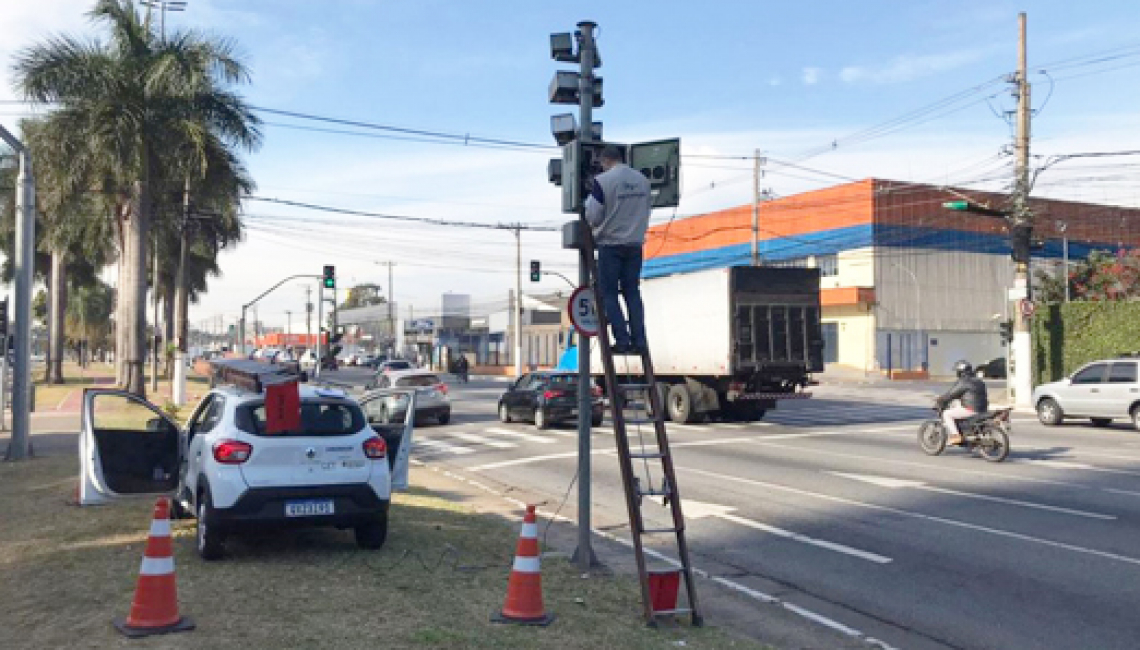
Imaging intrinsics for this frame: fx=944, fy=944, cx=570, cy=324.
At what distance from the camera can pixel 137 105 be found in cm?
2472

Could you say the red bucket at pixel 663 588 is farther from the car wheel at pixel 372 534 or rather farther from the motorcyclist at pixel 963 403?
the motorcyclist at pixel 963 403

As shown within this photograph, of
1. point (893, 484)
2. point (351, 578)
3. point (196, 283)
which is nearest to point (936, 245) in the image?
point (196, 283)

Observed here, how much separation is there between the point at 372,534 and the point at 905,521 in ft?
19.8

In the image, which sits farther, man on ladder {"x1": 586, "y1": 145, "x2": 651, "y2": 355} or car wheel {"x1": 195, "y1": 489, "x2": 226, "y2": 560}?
car wheel {"x1": 195, "y1": 489, "x2": 226, "y2": 560}

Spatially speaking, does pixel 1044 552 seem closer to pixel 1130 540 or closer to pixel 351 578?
pixel 1130 540

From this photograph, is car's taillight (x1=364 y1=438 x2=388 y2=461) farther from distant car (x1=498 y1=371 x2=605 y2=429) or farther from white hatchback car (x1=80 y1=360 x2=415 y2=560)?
distant car (x1=498 y1=371 x2=605 y2=429)

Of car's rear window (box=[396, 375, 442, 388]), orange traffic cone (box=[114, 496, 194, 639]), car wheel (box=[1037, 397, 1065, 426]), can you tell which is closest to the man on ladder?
orange traffic cone (box=[114, 496, 194, 639])

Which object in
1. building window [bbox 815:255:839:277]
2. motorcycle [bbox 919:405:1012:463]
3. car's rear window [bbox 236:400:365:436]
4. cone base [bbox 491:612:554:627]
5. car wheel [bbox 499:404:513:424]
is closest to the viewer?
cone base [bbox 491:612:554:627]

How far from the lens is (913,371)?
2228 inches

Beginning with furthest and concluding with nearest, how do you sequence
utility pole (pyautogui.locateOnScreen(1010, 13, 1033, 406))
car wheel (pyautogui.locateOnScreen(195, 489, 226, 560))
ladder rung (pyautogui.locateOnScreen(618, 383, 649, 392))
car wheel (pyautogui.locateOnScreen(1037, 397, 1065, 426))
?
utility pole (pyautogui.locateOnScreen(1010, 13, 1033, 406))
car wheel (pyautogui.locateOnScreen(1037, 397, 1065, 426))
car wheel (pyautogui.locateOnScreen(195, 489, 226, 560))
ladder rung (pyautogui.locateOnScreen(618, 383, 649, 392))

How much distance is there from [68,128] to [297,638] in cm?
2301

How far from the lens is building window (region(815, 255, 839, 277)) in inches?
2340

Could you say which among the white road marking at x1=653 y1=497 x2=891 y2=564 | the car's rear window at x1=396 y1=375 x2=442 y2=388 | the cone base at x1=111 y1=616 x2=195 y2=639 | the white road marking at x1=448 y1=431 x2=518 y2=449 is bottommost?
the white road marking at x1=653 y1=497 x2=891 y2=564

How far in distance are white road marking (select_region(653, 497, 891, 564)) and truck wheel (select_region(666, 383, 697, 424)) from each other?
10999 millimetres
